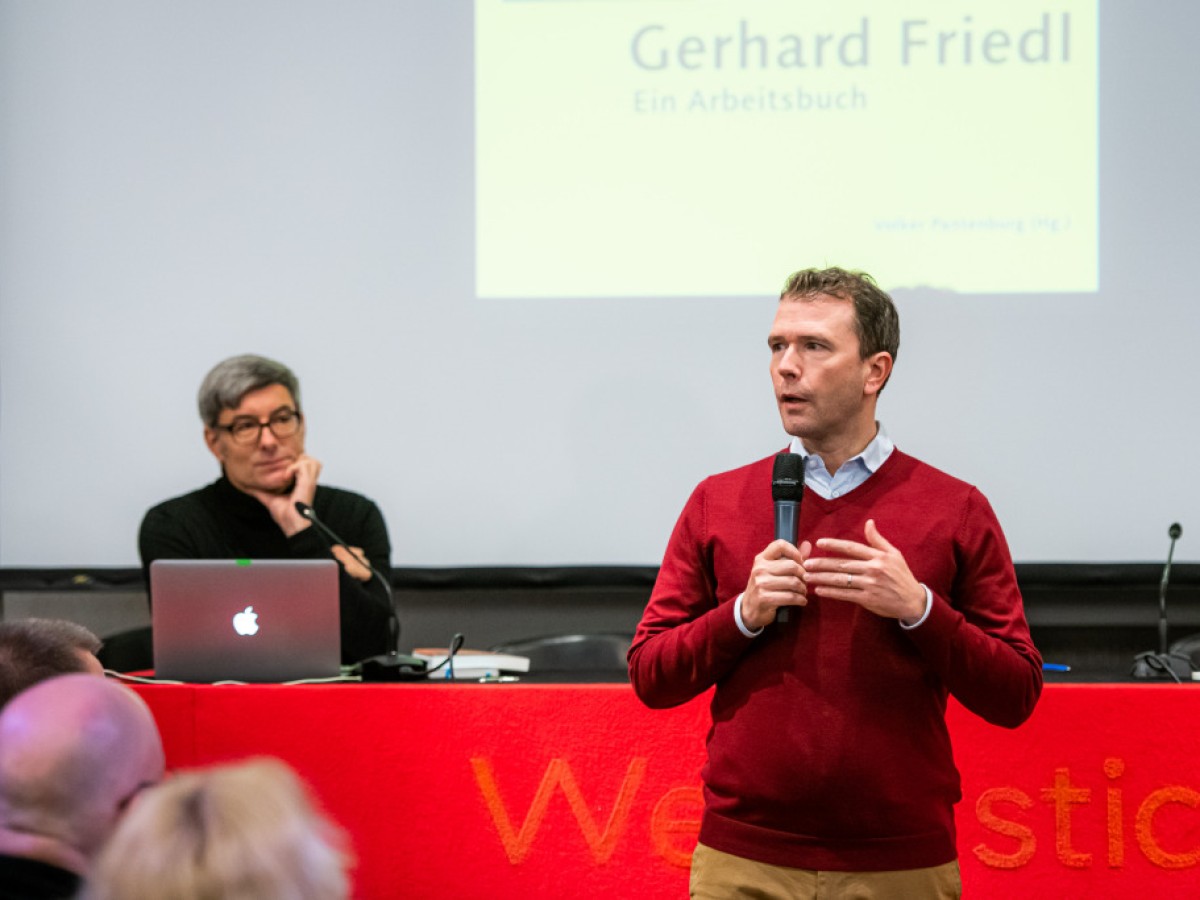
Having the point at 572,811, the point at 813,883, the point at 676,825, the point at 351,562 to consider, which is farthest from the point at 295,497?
the point at 813,883

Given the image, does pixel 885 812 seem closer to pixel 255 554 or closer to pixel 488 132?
pixel 255 554

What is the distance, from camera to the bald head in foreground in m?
1.12

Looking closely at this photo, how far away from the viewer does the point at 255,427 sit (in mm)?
3461

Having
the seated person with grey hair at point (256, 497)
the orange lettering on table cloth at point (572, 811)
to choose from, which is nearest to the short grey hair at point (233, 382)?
the seated person with grey hair at point (256, 497)

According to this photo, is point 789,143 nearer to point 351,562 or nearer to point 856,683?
point 351,562

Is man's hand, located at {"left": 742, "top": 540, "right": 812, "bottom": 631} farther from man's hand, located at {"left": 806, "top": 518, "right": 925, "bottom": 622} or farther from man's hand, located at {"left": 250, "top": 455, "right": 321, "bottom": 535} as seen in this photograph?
man's hand, located at {"left": 250, "top": 455, "right": 321, "bottom": 535}

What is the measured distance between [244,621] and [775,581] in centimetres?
149

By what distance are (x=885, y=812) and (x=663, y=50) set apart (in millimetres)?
2657

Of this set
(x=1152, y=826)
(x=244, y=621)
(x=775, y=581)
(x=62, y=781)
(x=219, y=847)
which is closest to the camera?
(x=219, y=847)

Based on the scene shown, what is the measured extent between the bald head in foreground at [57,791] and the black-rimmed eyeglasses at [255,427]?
92.5 inches

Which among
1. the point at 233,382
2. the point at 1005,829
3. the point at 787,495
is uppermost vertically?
the point at 233,382

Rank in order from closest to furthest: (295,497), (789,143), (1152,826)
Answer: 1. (1152,826)
2. (295,497)
3. (789,143)

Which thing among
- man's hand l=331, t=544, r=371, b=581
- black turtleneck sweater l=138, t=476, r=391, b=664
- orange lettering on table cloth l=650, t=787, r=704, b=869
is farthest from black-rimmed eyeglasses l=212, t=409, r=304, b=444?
orange lettering on table cloth l=650, t=787, r=704, b=869

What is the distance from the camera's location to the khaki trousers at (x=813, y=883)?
1756 mm
